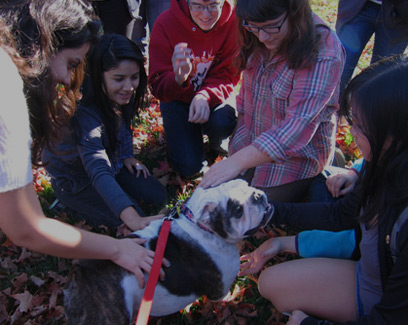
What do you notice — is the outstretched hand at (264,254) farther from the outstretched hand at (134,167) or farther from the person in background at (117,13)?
the person in background at (117,13)

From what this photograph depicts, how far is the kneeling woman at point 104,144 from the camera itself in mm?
2959

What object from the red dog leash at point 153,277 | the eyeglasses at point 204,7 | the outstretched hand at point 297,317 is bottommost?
the outstretched hand at point 297,317

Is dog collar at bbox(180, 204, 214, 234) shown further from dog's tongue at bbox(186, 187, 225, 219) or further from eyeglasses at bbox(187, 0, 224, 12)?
eyeglasses at bbox(187, 0, 224, 12)

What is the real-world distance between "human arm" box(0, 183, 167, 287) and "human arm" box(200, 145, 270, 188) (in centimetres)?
62

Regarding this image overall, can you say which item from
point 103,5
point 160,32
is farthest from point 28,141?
point 103,5

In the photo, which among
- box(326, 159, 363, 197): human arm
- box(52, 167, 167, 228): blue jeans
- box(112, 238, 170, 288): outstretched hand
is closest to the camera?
box(112, 238, 170, 288): outstretched hand

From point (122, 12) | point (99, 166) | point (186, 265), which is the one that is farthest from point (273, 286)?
point (122, 12)

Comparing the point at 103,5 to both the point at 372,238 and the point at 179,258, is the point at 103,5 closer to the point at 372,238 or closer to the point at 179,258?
the point at 179,258

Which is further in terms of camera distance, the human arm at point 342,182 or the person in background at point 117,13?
the person in background at point 117,13

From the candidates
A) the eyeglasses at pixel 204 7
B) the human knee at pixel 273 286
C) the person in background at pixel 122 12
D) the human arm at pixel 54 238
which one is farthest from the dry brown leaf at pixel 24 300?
the person in background at pixel 122 12

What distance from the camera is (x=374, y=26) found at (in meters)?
4.21

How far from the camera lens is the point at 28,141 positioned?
1661 millimetres

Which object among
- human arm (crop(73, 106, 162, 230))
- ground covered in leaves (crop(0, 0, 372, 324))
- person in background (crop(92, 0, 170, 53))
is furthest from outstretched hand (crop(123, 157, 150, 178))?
person in background (crop(92, 0, 170, 53))

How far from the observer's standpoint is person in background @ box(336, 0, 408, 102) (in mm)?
3613
